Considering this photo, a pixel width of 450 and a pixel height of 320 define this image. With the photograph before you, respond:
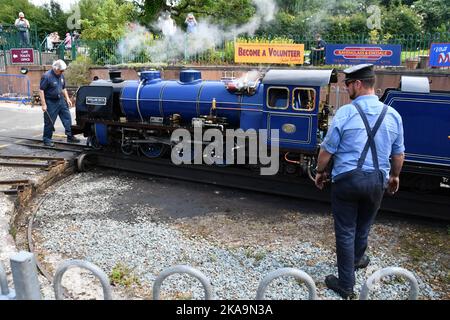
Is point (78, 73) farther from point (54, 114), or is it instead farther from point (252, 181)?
point (252, 181)

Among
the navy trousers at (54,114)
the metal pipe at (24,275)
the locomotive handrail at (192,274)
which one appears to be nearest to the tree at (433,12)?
the navy trousers at (54,114)

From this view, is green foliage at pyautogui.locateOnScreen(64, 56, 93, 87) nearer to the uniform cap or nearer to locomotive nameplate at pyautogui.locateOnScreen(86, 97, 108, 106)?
locomotive nameplate at pyautogui.locateOnScreen(86, 97, 108, 106)

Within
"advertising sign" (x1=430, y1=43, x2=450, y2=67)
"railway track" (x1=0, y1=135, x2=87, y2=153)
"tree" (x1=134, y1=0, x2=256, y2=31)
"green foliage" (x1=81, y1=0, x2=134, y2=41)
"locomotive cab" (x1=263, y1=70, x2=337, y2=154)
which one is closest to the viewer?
"locomotive cab" (x1=263, y1=70, x2=337, y2=154)

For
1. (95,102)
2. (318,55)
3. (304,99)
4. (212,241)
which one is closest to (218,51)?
(318,55)

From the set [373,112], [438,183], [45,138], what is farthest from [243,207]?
[45,138]

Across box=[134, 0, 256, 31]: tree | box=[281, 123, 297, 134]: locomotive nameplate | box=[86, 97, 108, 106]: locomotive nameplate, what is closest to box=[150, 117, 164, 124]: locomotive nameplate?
box=[86, 97, 108, 106]: locomotive nameplate

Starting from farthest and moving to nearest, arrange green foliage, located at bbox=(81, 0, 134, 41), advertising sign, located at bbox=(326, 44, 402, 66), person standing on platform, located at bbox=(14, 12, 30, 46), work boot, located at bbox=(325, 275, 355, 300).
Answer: green foliage, located at bbox=(81, 0, 134, 41) → person standing on platform, located at bbox=(14, 12, 30, 46) → advertising sign, located at bbox=(326, 44, 402, 66) → work boot, located at bbox=(325, 275, 355, 300)

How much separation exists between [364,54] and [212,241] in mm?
10837

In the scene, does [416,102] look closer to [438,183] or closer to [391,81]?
[438,183]

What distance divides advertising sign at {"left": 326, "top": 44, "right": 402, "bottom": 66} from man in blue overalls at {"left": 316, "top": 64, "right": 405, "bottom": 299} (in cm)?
1107

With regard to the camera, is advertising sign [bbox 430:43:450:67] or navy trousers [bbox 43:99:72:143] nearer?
navy trousers [bbox 43:99:72:143]

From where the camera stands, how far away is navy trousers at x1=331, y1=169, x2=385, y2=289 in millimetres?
4055

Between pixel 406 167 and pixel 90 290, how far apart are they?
5.18 metres

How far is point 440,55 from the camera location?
44.0 ft
